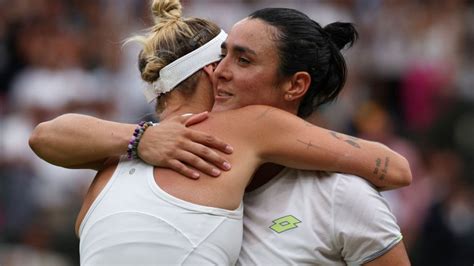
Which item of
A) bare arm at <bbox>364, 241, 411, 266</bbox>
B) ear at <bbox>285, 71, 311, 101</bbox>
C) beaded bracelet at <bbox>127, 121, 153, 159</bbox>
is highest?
ear at <bbox>285, 71, 311, 101</bbox>

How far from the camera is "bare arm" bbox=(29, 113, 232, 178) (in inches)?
157

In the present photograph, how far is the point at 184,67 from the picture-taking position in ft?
14.1

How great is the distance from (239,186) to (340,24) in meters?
0.82

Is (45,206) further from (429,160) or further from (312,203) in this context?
(312,203)

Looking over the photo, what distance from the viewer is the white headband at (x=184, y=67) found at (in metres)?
4.29

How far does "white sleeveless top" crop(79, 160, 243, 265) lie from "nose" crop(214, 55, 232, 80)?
0.51 m

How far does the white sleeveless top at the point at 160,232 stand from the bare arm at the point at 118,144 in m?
0.16

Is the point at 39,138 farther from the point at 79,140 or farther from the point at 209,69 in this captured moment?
the point at 209,69

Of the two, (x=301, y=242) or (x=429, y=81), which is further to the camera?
(x=429, y=81)

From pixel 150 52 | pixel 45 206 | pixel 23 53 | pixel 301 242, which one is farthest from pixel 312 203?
pixel 23 53

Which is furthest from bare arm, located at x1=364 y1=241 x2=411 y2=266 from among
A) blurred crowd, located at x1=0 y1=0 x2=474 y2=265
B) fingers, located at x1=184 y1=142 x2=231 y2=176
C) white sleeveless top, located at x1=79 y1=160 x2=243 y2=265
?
blurred crowd, located at x1=0 y1=0 x2=474 y2=265

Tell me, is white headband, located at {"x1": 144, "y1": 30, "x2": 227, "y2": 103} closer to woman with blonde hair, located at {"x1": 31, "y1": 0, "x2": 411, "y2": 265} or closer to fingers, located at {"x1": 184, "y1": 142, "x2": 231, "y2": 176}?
woman with blonde hair, located at {"x1": 31, "y1": 0, "x2": 411, "y2": 265}

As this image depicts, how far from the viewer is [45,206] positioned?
31.7ft

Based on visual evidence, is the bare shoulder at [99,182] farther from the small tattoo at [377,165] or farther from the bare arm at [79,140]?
the small tattoo at [377,165]
